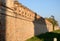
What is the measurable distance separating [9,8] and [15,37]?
2047mm

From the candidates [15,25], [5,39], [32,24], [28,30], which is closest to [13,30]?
[15,25]

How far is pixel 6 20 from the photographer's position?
9484 millimetres

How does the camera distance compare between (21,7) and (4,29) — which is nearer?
(4,29)

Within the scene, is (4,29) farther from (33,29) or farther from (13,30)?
(33,29)

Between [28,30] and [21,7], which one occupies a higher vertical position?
[21,7]

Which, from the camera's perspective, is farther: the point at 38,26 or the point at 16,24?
the point at 38,26

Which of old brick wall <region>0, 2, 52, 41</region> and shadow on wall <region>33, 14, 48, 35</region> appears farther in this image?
shadow on wall <region>33, 14, 48, 35</region>

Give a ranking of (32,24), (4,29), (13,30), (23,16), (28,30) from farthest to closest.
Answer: (32,24) < (28,30) < (23,16) < (13,30) < (4,29)

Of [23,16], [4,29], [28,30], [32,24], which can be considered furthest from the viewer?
[32,24]

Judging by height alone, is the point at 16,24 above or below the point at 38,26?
above

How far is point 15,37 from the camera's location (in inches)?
441

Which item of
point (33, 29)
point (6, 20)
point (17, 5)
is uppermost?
point (17, 5)

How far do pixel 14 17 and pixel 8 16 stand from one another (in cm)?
115

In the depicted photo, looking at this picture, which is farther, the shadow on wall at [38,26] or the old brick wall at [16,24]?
the shadow on wall at [38,26]
